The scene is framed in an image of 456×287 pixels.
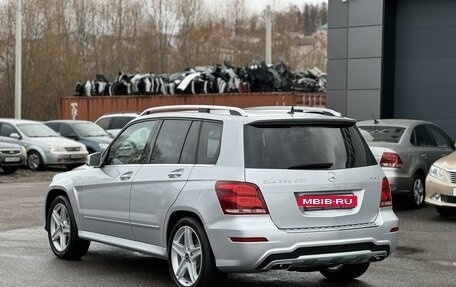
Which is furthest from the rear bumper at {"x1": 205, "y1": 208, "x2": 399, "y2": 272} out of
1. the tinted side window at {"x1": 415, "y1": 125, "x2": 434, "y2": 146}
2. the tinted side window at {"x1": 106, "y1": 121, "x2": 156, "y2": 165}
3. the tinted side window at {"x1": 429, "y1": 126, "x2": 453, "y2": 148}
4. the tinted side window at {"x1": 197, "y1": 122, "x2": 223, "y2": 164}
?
the tinted side window at {"x1": 429, "y1": 126, "x2": 453, "y2": 148}

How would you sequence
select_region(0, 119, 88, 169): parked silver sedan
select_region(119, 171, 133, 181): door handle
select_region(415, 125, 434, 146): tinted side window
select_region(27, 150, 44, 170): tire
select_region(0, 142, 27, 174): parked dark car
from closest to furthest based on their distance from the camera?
select_region(119, 171, 133, 181): door handle < select_region(415, 125, 434, 146): tinted side window < select_region(0, 142, 27, 174): parked dark car < select_region(0, 119, 88, 169): parked silver sedan < select_region(27, 150, 44, 170): tire

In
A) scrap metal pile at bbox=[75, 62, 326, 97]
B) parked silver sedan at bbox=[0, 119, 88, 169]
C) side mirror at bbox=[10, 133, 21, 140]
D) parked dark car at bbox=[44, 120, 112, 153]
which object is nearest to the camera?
parked silver sedan at bbox=[0, 119, 88, 169]

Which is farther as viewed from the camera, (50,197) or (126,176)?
(50,197)

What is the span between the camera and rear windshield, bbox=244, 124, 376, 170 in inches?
271

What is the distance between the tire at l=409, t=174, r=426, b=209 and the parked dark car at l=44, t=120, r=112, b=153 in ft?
45.4

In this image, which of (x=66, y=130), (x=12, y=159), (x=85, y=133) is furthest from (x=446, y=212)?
(x=66, y=130)

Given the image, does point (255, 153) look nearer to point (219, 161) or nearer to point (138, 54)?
point (219, 161)

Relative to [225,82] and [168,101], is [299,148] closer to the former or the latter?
[225,82]

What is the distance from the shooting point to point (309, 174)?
6906mm

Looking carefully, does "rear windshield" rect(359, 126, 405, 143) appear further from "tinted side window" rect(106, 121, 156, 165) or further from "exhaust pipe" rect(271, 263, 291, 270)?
"exhaust pipe" rect(271, 263, 291, 270)

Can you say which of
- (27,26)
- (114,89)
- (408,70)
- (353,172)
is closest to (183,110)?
(353,172)

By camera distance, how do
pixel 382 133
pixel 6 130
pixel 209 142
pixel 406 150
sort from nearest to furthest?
1. pixel 209 142
2. pixel 406 150
3. pixel 382 133
4. pixel 6 130

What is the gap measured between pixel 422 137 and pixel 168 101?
817 inches

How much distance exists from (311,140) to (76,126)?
840 inches
